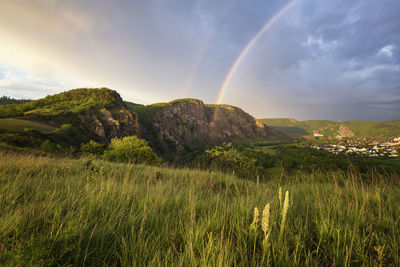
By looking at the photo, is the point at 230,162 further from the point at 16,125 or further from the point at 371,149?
the point at 371,149

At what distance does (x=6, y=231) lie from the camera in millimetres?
1654

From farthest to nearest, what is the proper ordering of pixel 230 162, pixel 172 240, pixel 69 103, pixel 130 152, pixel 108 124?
pixel 69 103 → pixel 108 124 → pixel 130 152 → pixel 230 162 → pixel 172 240

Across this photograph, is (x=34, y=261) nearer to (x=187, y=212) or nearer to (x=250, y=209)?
(x=187, y=212)

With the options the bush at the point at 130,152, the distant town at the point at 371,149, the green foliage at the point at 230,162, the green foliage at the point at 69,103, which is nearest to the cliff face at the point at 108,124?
the green foliage at the point at 69,103

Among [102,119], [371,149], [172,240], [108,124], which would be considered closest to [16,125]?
[108,124]

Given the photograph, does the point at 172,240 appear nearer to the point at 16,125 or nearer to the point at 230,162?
the point at 230,162

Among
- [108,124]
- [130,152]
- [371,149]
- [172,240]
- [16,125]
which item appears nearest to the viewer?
[172,240]

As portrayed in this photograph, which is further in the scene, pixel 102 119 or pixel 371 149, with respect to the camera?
pixel 102 119

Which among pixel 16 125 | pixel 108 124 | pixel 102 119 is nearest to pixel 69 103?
pixel 102 119

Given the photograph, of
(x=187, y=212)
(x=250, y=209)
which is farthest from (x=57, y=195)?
(x=250, y=209)

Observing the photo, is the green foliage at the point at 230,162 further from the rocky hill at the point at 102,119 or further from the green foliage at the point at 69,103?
the green foliage at the point at 69,103

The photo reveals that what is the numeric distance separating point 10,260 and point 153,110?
182 meters

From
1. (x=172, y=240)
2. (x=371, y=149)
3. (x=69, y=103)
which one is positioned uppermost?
(x=69, y=103)

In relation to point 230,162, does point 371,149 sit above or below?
below
